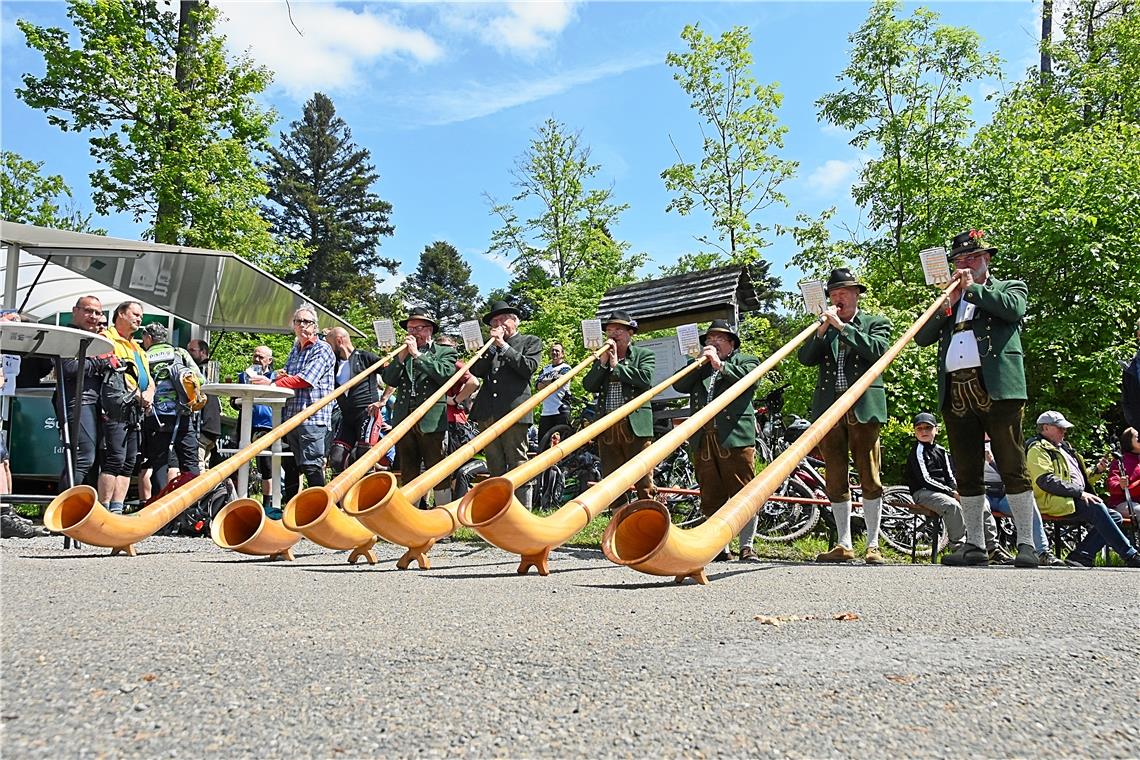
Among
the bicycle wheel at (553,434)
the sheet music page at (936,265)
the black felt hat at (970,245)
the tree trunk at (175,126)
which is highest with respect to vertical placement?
the tree trunk at (175,126)

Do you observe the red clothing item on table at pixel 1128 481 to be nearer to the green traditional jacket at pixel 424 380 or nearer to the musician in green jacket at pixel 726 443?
the musician in green jacket at pixel 726 443

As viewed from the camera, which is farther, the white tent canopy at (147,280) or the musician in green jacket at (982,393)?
the white tent canopy at (147,280)

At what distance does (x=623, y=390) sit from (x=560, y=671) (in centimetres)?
493

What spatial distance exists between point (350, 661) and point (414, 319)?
5.63 m

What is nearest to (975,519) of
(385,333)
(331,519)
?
(331,519)

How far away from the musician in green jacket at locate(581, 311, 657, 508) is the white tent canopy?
4.77m

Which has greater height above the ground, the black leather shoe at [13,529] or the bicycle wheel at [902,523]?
the black leather shoe at [13,529]

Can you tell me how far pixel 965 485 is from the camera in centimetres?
557

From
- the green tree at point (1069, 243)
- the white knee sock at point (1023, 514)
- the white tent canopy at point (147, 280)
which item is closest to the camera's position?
the white knee sock at point (1023, 514)

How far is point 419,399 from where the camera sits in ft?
24.5

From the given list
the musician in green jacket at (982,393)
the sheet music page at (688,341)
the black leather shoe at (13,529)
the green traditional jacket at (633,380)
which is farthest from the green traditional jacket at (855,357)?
the black leather shoe at (13,529)

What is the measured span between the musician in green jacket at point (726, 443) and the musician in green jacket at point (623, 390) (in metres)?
0.36

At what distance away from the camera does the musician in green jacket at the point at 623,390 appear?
6.89 m

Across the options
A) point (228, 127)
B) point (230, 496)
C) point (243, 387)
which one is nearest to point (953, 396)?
point (243, 387)
